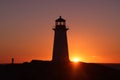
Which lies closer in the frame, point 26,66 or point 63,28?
point 26,66

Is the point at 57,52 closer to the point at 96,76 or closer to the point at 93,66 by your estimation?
the point at 93,66

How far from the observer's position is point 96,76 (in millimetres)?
38250

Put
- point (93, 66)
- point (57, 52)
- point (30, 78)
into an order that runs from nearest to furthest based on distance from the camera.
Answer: point (30, 78)
point (93, 66)
point (57, 52)

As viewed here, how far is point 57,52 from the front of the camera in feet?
155

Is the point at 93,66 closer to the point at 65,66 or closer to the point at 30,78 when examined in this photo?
the point at 65,66

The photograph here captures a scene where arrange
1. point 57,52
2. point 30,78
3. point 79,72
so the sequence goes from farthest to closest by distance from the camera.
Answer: point 57,52
point 79,72
point 30,78

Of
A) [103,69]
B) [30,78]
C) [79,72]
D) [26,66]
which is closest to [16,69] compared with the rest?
[26,66]

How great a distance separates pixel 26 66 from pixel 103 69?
8.72 meters

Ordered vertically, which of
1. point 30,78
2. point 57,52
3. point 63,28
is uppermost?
point 63,28

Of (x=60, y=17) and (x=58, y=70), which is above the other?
(x=60, y=17)

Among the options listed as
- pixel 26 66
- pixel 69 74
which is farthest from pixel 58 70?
pixel 26 66

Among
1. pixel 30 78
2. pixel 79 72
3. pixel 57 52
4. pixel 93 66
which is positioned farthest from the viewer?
pixel 57 52

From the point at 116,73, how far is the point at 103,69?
5.67 feet

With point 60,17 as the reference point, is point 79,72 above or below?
below
